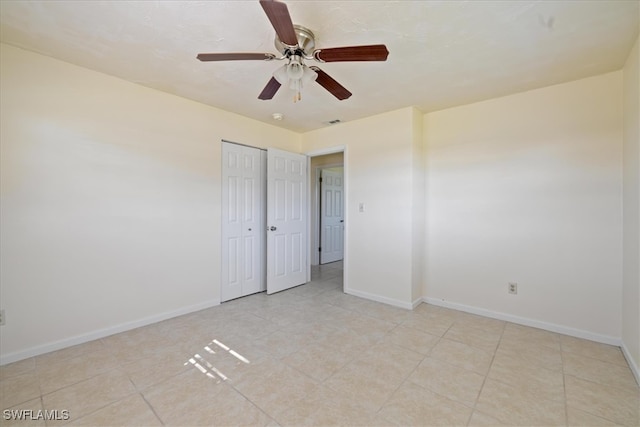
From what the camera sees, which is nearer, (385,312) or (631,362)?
(631,362)

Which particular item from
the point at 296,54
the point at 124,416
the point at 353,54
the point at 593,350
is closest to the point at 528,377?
the point at 593,350

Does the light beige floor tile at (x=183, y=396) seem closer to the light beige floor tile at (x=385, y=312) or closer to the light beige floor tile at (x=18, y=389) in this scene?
the light beige floor tile at (x=18, y=389)

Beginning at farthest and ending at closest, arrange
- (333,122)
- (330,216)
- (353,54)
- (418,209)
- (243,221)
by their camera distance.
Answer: (330,216)
(333,122)
(243,221)
(418,209)
(353,54)

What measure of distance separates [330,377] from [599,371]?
200cm

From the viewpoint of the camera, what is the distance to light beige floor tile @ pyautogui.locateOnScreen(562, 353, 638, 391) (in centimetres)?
190

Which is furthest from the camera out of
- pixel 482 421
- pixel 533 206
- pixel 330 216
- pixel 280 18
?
pixel 330 216

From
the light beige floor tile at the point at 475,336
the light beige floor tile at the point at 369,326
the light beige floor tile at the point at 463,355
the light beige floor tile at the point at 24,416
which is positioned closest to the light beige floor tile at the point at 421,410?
the light beige floor tile at the point at 463,355

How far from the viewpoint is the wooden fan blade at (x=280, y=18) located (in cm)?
127

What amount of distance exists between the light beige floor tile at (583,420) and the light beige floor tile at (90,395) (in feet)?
8.81

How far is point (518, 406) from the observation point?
1.67 meters

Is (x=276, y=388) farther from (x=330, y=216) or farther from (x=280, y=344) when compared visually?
(x=330, y=216)

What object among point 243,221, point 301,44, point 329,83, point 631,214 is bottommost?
point 243,221

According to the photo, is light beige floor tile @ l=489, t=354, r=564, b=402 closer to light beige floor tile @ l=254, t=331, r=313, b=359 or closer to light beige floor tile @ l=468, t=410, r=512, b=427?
light beige floor tile @ l=468, t=410, r=512, b=427

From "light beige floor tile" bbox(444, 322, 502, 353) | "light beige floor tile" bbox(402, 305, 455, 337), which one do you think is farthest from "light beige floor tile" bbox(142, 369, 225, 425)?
"light beige floor tile" bbox(444, 322, 502, 353)
